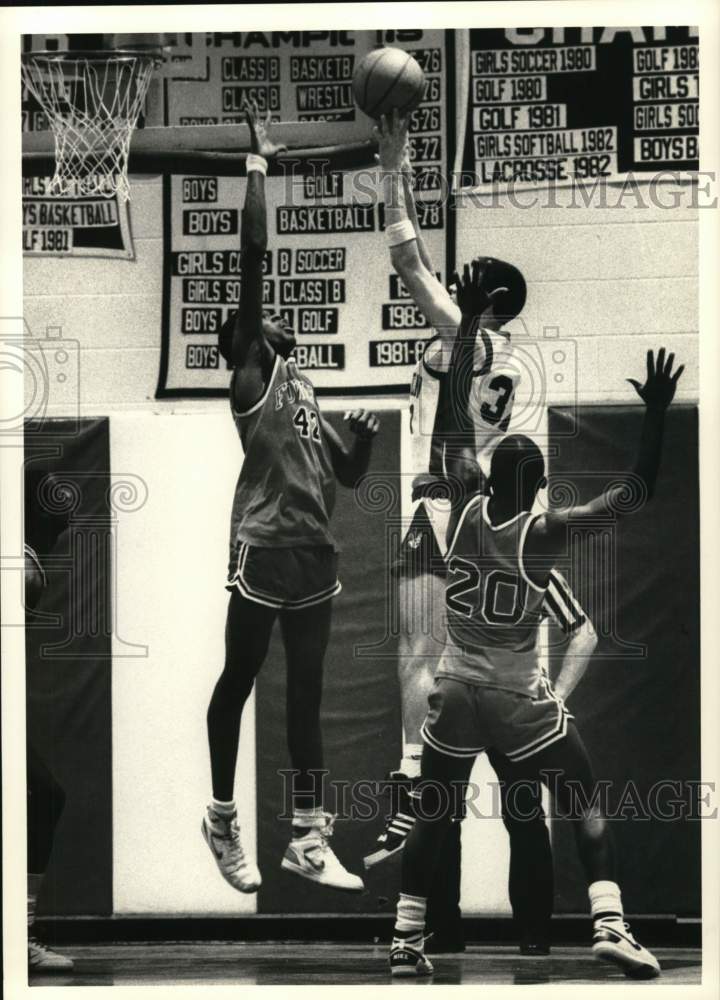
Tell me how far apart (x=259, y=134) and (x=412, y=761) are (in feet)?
7.63

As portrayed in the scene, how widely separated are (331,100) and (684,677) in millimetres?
2430

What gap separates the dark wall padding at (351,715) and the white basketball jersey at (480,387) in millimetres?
160

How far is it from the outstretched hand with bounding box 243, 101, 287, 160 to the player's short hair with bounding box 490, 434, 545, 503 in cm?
133

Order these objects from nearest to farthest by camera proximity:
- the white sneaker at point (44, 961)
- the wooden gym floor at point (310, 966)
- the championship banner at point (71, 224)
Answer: the wooden gym floor at point (310, 966)
the white sneaker at point (44, 961)
the championship banner at point (71, 224)

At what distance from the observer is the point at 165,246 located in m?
5.14

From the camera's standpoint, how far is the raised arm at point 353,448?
5.10 m

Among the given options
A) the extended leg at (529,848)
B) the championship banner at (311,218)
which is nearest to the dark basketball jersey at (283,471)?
the championship banner at (311,218)

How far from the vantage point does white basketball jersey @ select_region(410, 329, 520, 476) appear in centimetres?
507

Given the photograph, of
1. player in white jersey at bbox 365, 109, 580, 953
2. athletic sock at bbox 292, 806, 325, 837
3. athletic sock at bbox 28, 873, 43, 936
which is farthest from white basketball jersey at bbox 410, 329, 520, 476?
athletic sock at bbox 28, 873, 43, 936

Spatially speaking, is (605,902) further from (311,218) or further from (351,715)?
(311,218)

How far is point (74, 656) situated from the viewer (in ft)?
16.8

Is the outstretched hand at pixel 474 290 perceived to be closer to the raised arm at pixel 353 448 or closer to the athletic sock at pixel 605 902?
Result: the raised arm at pixel 353 448

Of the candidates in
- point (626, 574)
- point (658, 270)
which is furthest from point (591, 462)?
point (658, 270)

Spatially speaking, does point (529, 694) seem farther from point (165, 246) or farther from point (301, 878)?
point (165, 246)
